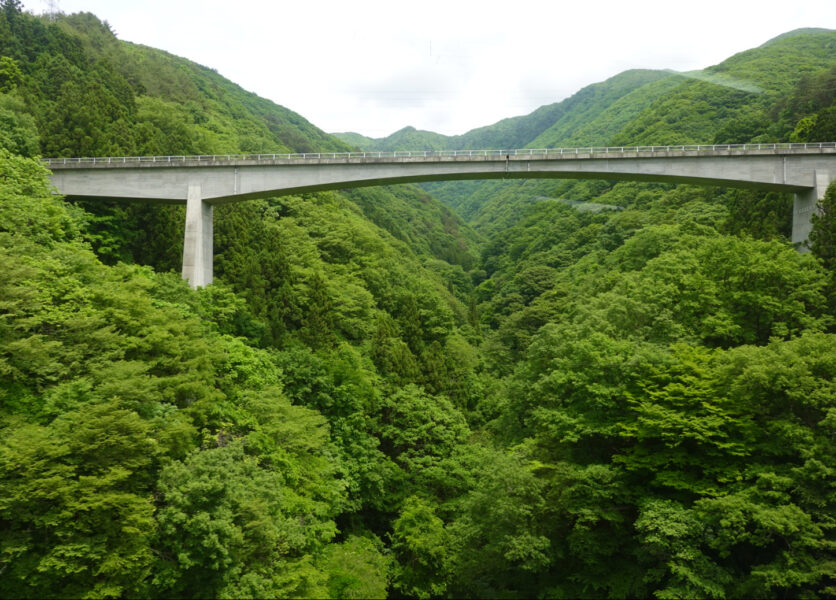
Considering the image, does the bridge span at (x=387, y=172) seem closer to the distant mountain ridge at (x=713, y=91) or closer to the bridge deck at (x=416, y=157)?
the bridge deck at (x=416, y=157)

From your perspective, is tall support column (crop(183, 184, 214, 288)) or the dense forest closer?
the dense forest

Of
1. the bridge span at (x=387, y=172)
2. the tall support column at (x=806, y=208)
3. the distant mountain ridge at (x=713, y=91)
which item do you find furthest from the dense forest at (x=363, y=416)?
the distant mountain ridge at (x=713, y=91)

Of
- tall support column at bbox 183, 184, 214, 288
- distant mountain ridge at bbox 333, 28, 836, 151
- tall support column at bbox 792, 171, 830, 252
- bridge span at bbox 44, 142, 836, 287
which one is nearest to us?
tall support column at bbox 792, 171, 830, 252

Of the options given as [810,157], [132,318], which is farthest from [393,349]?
[810,157]

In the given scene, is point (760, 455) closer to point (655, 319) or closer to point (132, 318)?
point (655, 319)

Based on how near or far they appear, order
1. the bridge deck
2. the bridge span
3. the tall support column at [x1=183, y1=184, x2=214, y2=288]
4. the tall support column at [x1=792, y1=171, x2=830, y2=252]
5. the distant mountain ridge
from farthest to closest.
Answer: the distant mountain ridge < the tall support column at [x1=183, y1=184, x2=214, y2=288] < the bridge deck < the bridge span < the tall support column at [x1=792, y1=171, x2=830, y2=252]

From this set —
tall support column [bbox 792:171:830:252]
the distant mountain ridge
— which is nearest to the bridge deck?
tall support column [bbox 792:171:830:252]

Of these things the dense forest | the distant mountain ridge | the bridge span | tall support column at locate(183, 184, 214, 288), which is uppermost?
the distant mountain ridge

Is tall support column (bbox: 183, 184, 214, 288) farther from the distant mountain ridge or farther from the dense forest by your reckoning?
the distant mountain ridge
